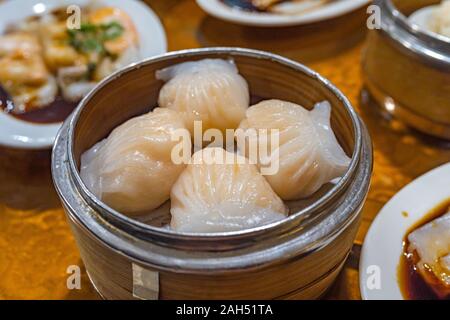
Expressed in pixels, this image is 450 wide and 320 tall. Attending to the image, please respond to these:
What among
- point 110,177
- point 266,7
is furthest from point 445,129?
point 110,177

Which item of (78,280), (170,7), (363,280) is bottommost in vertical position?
(78,280)

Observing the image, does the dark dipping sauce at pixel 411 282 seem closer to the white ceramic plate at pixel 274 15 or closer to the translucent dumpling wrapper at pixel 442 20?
the translucent dumpling wrapper at pixel 442 20

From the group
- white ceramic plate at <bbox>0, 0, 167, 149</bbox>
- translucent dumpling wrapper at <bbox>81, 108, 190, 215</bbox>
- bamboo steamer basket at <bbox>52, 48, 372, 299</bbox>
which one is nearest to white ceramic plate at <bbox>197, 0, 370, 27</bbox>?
white ceramic plate at <bbox>0, 0, 167, 149</bbox>

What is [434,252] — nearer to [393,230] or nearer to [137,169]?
[393,230]

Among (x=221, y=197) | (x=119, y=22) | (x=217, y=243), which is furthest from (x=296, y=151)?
(x=119, y=22)

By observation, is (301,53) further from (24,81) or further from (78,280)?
(78,280)

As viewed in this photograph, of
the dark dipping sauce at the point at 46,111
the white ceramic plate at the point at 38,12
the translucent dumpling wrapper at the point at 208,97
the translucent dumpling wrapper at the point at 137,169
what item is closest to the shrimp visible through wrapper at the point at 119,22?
the white ceramic plate at the point at 38,12
